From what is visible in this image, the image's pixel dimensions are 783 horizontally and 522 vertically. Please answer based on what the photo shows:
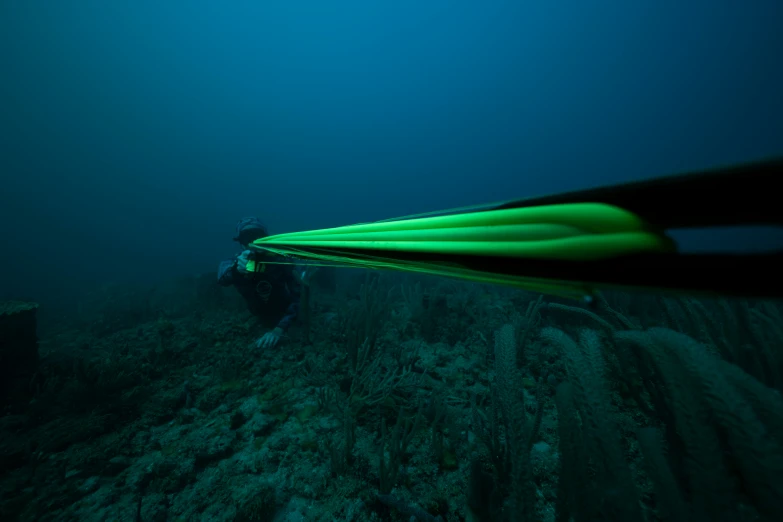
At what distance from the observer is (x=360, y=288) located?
5.62 meters

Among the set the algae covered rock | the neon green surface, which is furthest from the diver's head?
the neon green surface

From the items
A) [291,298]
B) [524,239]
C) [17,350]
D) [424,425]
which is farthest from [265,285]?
[524,239]

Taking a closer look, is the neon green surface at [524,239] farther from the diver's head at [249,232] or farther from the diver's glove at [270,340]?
the diver's head at [249,232]

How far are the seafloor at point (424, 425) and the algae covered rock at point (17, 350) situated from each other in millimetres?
83

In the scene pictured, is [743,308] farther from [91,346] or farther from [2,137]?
[2,137]

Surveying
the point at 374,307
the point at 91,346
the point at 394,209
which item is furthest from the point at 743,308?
the point at 394,209

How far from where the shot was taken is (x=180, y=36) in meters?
107

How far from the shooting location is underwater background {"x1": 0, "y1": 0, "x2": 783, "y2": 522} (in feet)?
5.71

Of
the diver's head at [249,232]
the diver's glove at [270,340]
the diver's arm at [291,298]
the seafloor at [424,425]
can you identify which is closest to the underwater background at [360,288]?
the seafloor at [424,425]

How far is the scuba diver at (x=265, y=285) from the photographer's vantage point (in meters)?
4.68

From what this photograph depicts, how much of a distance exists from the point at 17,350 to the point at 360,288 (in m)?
4.79

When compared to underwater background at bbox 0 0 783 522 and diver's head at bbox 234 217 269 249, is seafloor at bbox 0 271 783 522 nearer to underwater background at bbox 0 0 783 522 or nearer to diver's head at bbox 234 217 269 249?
underwater background at bbox 0 0 783 522

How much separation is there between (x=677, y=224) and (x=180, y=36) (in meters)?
156

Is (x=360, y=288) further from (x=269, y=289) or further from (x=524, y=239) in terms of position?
(x=524, y=239)
